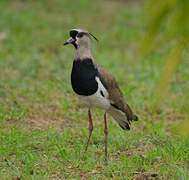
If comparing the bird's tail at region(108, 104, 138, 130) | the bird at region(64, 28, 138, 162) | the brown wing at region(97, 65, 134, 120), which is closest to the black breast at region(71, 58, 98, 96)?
the bird at region(64, 28, 138, 162)

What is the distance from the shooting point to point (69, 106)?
994 centimetres

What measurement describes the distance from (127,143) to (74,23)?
874cm

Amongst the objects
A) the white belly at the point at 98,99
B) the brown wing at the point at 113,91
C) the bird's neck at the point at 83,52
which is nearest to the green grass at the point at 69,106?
the brown wing at the point at 113,91

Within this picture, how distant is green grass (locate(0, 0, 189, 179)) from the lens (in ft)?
22.8

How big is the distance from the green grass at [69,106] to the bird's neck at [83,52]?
681 mm

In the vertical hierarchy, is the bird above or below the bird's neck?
below

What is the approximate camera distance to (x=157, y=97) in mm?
3312

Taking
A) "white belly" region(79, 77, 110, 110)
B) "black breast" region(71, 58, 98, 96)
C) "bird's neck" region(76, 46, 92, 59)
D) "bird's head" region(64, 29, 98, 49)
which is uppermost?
"bird's head" region(64, 29, 98, 49)

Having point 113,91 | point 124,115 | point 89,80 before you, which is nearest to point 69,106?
point 124,115

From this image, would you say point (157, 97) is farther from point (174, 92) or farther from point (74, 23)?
point (74, 23)

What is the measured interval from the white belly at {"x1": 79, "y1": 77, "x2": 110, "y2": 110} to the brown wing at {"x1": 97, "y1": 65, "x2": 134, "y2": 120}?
8cm

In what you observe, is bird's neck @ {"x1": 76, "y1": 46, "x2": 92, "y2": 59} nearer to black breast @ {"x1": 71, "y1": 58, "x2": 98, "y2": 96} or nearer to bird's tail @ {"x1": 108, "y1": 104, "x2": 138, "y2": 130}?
black breast @ {"x1": 71, "y1": 58, "x2": 98, "y2": 96}

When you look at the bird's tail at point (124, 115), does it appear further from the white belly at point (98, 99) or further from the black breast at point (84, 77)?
the black breast at point (84, 77)

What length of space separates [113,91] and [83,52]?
55 cm
